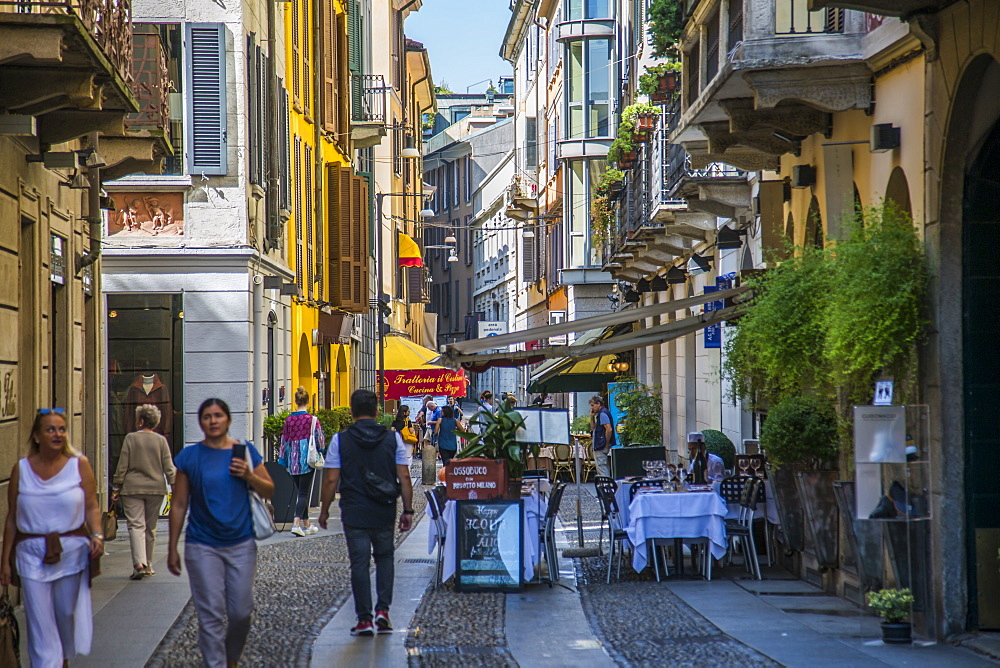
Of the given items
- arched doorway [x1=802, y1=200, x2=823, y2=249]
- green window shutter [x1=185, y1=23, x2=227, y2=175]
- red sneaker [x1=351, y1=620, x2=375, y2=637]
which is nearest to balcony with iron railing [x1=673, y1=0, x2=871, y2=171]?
arched doorway [x1=802, y1=200, x2=823, y2=249]

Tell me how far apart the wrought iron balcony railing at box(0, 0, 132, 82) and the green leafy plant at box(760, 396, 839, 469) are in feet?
20.6

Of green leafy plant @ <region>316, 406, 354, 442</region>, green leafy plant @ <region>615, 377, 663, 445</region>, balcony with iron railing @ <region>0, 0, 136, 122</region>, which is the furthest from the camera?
green leafy plant @ <region>615, 377, 663, 445</region>

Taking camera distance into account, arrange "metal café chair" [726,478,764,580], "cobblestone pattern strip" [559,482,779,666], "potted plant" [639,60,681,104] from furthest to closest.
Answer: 1. "potted plant" [639,60,681,104]
2. "metal café chair" [726,478,764,580]
3. "cobblestone pattern strip" [559,482,779,666]

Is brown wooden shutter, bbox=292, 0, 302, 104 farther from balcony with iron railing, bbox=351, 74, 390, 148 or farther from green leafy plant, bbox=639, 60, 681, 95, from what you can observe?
balcony with iron railing, bbox=351, 74, 390, 148

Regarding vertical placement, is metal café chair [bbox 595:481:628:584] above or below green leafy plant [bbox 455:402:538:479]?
below

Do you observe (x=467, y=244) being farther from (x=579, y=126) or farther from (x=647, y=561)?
(x=647, y=561)

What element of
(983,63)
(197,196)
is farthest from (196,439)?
(983,63)

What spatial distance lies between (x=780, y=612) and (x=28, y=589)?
19.2 feet

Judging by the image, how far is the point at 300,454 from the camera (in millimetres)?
16922

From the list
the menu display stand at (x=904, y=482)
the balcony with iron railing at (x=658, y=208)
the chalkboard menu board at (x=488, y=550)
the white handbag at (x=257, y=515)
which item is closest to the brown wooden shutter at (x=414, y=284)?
the balcony with iron railing at (x=658, y=208)

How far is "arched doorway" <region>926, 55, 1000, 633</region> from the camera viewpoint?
8.87 meters

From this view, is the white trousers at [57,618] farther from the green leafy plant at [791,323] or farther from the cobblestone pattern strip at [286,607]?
the green leafy plant at [791,323]

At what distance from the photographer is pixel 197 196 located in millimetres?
18594

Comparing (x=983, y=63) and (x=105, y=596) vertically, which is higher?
(x=983, y=63)
